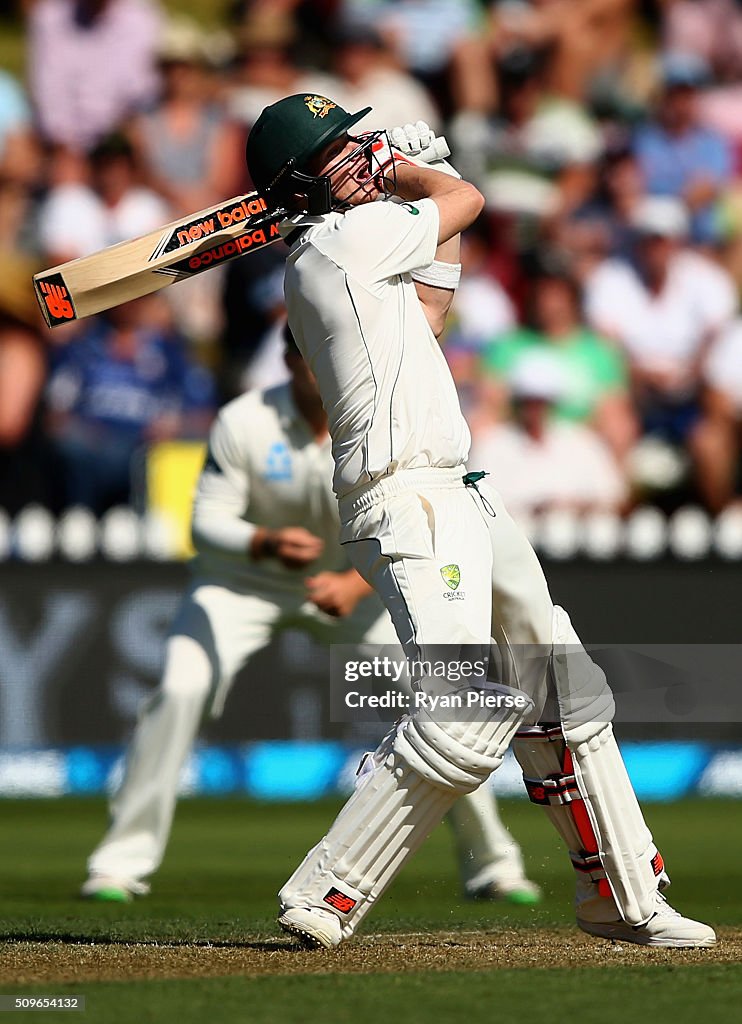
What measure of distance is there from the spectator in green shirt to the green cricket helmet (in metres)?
5.80

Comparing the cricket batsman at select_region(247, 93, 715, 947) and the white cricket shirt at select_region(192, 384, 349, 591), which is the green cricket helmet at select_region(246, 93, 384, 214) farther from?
the white cricket shirt at select_region(192, 384, 349, 591)

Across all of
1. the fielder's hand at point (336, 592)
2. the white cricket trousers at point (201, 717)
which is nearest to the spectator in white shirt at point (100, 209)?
the white cricket trousers at point (201, 717)

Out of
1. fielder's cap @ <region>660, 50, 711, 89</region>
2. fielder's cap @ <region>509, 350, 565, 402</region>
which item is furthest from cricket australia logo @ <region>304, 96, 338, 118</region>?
fielder's cap @ <region>660, 50, 711, 89</region>

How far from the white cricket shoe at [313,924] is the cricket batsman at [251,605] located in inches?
61.0

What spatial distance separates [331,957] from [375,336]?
1464 millimetres

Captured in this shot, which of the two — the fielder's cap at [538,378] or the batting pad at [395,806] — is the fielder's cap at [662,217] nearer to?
the fielder's cap at [538,378]

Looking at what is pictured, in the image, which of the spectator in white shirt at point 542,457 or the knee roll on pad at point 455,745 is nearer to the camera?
the knee roll on pad at point 455,745

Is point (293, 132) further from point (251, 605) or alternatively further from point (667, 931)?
point (251, 605)

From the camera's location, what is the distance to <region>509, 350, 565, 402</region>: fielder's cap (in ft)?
31.8

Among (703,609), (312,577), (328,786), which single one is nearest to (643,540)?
(703,609)

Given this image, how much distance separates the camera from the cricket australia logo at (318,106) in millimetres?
4137

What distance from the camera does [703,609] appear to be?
871cm

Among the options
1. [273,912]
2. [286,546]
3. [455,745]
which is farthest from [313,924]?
[286,546]

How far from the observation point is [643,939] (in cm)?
424
